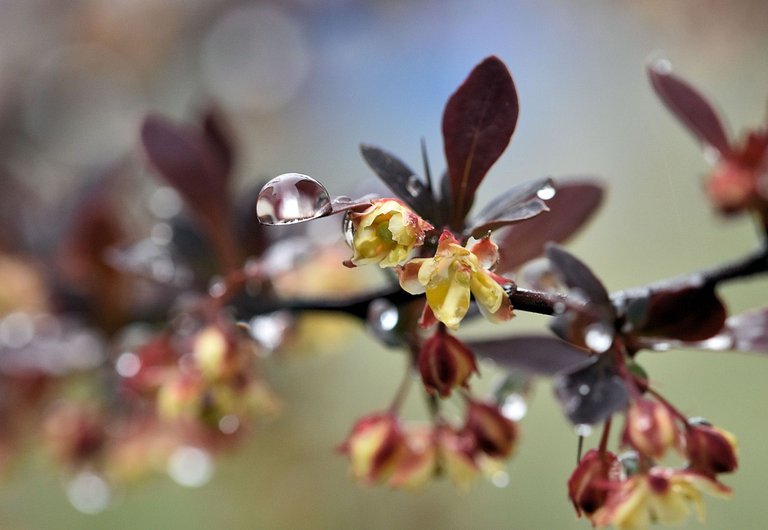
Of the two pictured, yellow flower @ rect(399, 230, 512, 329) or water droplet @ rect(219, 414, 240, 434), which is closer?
yellow flower @ rect(399, 230, 512, 329)

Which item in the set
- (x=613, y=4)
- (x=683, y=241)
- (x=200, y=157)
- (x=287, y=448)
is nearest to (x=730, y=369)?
(x=683, y=241)

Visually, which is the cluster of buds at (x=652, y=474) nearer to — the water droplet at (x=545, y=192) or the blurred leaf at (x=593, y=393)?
the blurred leaf at (x=593, y=393)

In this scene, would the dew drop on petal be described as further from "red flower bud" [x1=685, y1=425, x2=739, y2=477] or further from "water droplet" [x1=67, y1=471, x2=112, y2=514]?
"water droplet" [x1=67, y1=471, x2=112, y2=514]

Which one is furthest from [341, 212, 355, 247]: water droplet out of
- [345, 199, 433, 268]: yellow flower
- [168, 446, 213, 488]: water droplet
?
[168, 446, 213, 488]: water droplet

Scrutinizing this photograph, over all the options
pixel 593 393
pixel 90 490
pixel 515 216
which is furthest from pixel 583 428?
pixel 90 490

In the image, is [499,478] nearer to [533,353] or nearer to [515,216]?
[533,353]

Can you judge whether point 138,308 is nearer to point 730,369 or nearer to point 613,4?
point 730,369
